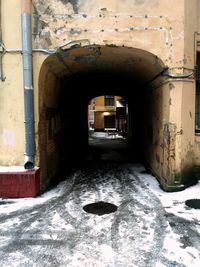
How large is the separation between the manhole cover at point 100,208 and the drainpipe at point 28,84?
1.78 m

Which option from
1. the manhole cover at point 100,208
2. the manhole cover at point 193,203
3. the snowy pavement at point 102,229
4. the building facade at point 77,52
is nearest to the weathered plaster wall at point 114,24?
the building facade at point 77,52

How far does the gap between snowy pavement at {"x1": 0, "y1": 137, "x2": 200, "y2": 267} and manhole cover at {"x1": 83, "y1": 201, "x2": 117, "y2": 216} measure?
136mm

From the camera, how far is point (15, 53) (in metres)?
6.81

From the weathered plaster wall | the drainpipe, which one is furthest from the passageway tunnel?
the drainpipe

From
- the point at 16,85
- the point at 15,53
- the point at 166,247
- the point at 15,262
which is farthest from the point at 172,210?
the point at 15,53

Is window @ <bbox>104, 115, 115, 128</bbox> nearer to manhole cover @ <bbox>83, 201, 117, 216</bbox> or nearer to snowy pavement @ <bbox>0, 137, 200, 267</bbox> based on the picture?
snowy pavement @ <bbox>0, 137, 200, 267</bbox>

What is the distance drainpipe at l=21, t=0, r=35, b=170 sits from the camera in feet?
21.6

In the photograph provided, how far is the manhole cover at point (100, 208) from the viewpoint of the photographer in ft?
19.2

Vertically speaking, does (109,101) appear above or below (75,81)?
above

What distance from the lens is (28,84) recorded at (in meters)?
6.71

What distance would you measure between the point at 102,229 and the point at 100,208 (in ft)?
3.65

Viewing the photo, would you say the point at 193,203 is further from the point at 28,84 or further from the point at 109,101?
the point at 109,101

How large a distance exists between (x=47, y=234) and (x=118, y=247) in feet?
4.26

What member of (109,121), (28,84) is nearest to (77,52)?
(28,84)
